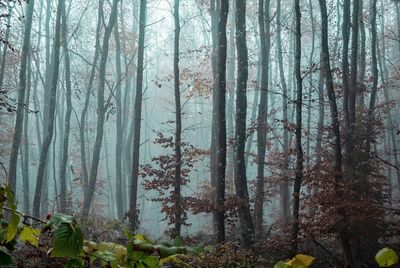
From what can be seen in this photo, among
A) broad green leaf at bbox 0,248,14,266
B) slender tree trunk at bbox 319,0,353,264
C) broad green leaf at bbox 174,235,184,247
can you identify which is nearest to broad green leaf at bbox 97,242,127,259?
broad green leaf at bbox 174,235,184,247

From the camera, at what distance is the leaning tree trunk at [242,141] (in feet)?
34.7

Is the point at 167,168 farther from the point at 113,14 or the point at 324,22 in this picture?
the point at 113,14

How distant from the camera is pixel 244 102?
37.8 feet

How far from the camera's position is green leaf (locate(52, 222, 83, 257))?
1.22 meters

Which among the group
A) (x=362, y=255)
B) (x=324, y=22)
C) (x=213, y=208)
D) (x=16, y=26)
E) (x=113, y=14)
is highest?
(x=16, y=26)

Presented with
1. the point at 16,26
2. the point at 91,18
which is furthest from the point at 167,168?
the point at 91,18

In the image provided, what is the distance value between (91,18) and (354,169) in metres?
33.1

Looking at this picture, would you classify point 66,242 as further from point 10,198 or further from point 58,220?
point 10,198

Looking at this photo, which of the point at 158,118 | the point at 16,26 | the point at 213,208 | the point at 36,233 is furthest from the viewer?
the point at 158,118

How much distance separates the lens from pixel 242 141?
37.2ft

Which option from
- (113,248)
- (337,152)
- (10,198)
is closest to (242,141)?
(337,152)

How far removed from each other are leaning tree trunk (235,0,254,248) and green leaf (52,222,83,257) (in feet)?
29.6

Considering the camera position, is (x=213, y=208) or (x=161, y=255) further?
(x=213, y=208)

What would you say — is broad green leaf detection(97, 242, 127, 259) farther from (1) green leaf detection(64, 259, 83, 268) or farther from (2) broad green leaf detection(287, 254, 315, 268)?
(2) broad green leaf detection(287, 254, 315, 268)
